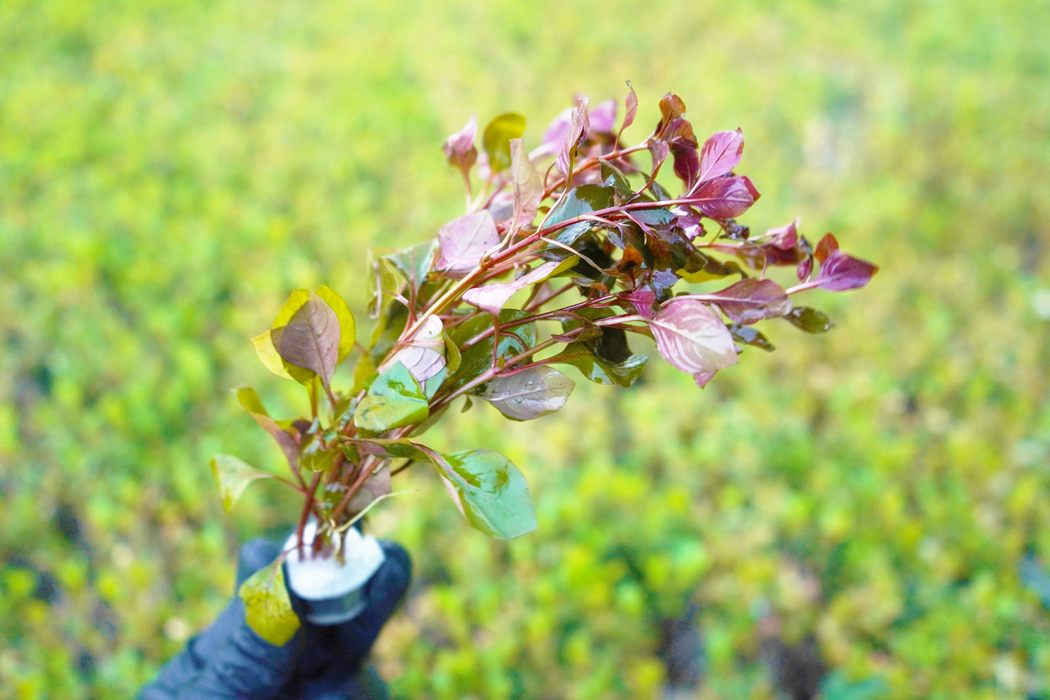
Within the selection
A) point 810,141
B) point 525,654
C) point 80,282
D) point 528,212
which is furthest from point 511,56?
point 528,212

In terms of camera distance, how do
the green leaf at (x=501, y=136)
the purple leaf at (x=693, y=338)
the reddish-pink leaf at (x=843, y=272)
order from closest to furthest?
1. the purple leaf at (x=693, y=338)
2. the reddish-pink leaf at (x=843, y=272)
3. the green leaf at (x=501, y=136)

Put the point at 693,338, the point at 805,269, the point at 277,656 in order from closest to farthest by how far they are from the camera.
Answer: the point at 693,338 < the point at 805,269 < the point at 277,656

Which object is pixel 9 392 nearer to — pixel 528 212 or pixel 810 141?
pixel 528 212

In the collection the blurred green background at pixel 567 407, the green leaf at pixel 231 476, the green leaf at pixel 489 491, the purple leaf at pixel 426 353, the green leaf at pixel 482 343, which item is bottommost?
the blurred green background at pixel 567 407

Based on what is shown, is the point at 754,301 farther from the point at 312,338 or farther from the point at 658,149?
the point at 312,338

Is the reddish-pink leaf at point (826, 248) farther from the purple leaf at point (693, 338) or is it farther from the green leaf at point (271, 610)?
the green leaf at point (271, 610)

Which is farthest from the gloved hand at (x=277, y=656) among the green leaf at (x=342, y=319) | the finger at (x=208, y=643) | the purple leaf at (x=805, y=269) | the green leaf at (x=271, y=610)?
the purple leaf at (x=805, y=269)

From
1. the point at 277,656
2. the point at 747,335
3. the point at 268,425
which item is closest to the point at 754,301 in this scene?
the point at 747,335
